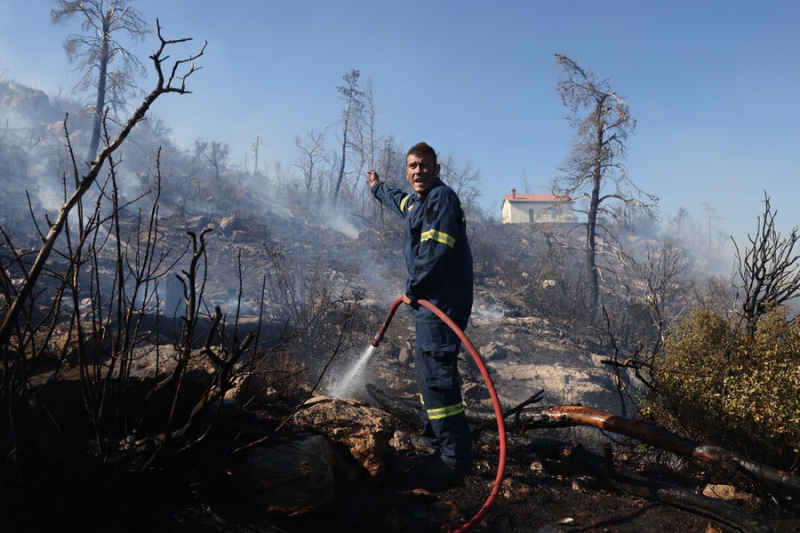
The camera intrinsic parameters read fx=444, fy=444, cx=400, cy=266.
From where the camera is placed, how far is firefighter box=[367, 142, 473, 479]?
3.23 m

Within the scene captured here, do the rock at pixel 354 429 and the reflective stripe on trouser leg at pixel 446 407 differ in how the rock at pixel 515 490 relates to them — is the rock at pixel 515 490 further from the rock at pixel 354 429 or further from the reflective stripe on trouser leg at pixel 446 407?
the rock at pixel 354 429

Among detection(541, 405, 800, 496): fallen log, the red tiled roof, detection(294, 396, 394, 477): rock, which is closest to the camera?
detection(294, 396, 394, 477): rock

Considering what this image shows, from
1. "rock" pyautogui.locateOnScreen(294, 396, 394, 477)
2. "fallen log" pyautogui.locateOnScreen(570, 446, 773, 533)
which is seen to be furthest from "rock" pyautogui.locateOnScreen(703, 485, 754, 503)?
"rock" pyautogui.locateOnScreen(294, 396, 394, 477)

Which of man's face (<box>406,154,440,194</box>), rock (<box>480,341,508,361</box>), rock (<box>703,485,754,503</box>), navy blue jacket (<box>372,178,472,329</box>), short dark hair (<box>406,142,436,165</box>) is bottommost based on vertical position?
rock (<box>480,341,508,361</box>)

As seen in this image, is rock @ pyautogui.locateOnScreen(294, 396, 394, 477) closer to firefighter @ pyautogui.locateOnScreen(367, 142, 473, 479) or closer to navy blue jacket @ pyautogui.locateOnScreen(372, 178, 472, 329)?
firefighter @ pyautogui.locateOnScreen(367, 142, 473, 479)

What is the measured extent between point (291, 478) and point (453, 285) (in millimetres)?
1749

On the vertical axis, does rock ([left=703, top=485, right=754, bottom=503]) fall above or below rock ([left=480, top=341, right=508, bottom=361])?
above

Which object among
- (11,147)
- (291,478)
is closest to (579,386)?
(291,478)

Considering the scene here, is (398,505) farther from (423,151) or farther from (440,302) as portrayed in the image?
(423,151)

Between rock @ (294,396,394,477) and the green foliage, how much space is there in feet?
8.13

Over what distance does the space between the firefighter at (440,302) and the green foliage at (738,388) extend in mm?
1913

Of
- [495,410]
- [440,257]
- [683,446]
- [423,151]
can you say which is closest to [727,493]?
[683,446]

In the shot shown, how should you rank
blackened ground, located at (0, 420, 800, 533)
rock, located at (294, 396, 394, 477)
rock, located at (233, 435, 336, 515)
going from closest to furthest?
blackened ground, located at (0, 420, 800, 533) → rock, located at (233, 435, 336, 515) → rock, located at (294, 396, 394, 477)

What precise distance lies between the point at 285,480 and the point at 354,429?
77 cm
